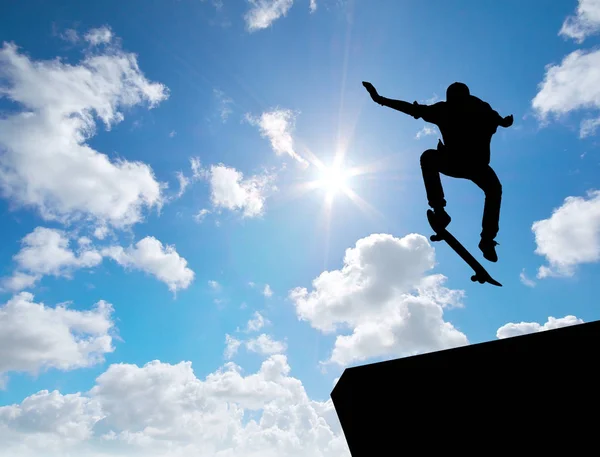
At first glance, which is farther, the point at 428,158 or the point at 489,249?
the point at 428,158

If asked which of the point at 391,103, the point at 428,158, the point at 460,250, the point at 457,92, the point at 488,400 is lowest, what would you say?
the point at 488,400

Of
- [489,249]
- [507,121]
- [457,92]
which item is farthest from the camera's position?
[489,249]

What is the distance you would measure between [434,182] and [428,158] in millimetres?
487

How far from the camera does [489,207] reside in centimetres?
720

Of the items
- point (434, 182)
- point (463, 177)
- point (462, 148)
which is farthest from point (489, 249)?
point (462, 148)

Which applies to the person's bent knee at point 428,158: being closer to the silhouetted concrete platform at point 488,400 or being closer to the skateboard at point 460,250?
the skateboard at point 460,250

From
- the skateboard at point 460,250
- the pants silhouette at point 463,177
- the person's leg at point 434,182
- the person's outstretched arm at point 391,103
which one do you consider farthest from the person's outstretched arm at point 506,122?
the skateboard at point 460,250

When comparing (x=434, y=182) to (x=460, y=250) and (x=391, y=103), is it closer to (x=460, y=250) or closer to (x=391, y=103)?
(x=460, y=250)

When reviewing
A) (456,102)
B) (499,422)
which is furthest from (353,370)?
(456,102)

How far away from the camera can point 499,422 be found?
3.29 metres

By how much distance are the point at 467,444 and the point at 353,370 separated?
46.4 inches

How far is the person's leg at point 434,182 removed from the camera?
724 cm

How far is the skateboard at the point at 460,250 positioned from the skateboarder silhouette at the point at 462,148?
152mm

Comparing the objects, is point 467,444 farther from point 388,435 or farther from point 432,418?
point 388,435
